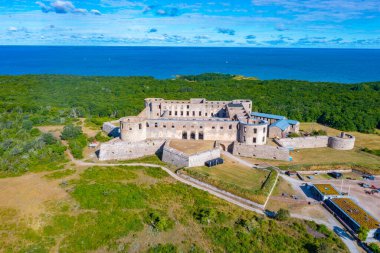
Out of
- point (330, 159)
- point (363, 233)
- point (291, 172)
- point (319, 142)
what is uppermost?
point (319, 142)

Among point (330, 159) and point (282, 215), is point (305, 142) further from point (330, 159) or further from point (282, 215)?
point (282, 215)

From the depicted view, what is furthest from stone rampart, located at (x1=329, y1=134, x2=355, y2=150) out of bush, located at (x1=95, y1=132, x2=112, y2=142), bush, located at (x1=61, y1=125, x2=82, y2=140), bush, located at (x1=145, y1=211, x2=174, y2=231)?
bush, located at (x1=61, y1=125, x2=82, y2=140)

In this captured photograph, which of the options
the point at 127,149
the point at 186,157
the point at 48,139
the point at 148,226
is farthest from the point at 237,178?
the point at 48,139

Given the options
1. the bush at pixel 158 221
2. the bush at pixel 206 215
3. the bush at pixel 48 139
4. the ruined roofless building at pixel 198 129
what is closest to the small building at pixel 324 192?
the ruined roofless building at pixel 198 129

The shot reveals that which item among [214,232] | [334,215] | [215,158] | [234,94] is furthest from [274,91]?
[214,232]

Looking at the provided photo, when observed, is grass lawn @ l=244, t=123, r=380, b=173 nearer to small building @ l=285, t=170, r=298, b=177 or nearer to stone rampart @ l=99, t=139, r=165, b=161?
small building @ l=285, t=170, r=298, b=177

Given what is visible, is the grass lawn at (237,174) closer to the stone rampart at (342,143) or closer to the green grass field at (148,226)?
the green grass field at (148,226)
